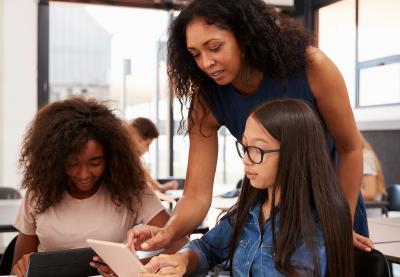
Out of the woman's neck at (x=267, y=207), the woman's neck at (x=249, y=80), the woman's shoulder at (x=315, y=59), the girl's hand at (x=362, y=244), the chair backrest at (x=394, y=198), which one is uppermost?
the woman's shoulder at (x=315, y=59)

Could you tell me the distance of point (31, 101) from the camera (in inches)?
184

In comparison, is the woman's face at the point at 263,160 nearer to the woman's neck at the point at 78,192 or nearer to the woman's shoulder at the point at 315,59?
the woman's shoulder at the point at 315,59

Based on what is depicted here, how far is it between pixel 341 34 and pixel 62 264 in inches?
198

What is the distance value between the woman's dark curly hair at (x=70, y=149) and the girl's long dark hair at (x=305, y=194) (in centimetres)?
80

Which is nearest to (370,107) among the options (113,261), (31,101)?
(31,101)

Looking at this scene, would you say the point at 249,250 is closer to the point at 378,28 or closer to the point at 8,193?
the point at 8,193

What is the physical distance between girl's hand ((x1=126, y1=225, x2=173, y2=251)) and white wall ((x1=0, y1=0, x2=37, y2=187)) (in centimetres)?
329

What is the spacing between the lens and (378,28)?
5.22 m

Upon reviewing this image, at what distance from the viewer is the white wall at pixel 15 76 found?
457 cm

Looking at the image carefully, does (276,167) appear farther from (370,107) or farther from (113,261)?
(370,107)

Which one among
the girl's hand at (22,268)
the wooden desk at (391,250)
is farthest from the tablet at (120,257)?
the wooden desk at (391,250)

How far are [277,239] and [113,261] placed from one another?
41 cm

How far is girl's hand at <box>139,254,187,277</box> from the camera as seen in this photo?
1257 millimetres

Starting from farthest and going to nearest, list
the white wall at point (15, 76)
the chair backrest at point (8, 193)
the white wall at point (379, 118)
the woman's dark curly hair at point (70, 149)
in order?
the white wall at point (379, 118)
the white wall at point (15, 76)
the chair backrest at point (8, 193)
the woman's dark curly hair at point (70, 149)
